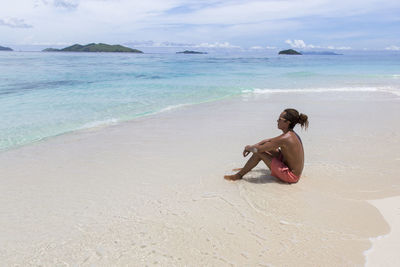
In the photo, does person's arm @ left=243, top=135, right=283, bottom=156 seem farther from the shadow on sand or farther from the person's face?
the shadow on sand

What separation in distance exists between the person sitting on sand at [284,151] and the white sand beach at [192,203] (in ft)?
0.57

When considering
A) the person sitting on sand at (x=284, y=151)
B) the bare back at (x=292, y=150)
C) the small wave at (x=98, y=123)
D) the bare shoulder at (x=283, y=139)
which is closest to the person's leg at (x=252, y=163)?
the person sitting on sand at (x=284, y=151)

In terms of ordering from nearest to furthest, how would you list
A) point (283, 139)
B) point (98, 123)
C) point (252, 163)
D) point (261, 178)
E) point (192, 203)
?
point (192, 203) → point (283, 139) → point (252, 163) → point (261, 178) → point (98, 123)

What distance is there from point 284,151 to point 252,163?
0.50 metres

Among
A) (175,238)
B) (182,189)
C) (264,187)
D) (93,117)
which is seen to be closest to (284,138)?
(264,187)

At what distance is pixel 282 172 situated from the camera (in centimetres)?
441

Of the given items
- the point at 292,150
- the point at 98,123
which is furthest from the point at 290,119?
the point at 98,123

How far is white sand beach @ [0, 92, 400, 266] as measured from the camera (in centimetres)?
297

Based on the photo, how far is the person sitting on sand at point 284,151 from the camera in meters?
4.25

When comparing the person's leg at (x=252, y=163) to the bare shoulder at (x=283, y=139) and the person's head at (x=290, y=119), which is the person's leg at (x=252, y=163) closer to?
the bare shoulder at (x=283, y=139)

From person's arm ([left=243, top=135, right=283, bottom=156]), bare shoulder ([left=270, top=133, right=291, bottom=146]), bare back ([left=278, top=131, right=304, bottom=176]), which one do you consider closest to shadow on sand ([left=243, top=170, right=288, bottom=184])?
bare back ([left=278, top=131, right=304, bottom=176])

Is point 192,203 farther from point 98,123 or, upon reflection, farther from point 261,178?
point 98,123

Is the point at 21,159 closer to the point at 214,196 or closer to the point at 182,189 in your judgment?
the point at 182,189

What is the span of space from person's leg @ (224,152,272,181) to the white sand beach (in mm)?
150
